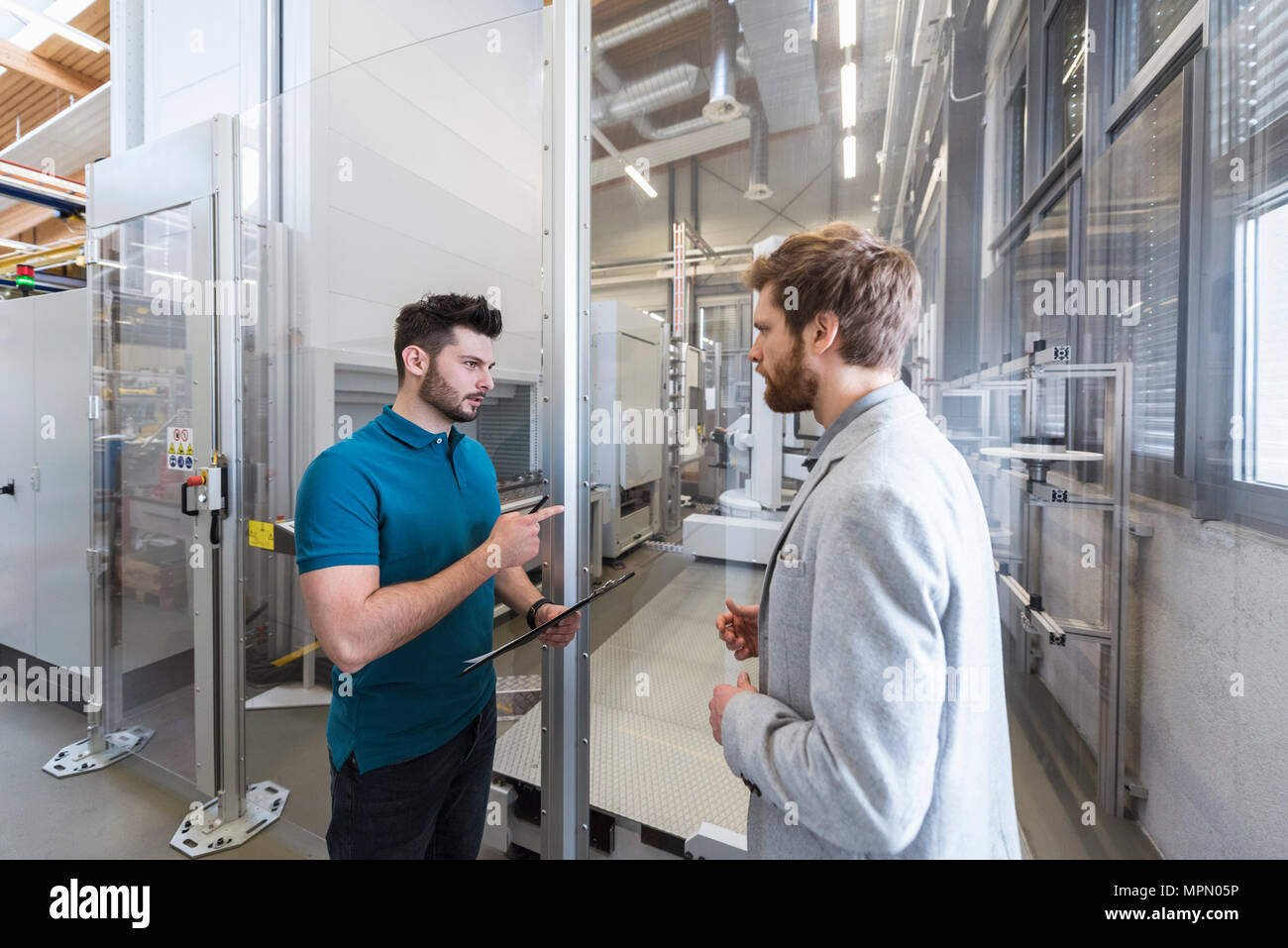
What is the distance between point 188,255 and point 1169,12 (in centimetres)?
352

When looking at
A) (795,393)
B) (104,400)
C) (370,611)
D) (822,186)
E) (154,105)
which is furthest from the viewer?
(154,105)

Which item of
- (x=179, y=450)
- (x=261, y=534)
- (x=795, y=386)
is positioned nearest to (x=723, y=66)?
(x=795, y=386)

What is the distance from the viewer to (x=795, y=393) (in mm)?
908

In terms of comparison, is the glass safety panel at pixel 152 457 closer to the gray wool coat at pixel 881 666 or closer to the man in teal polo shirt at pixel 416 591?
the man in teal polo shirt at pixel 416 591

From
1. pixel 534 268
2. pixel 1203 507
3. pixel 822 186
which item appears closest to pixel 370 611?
pixel 534 268

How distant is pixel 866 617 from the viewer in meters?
0.64

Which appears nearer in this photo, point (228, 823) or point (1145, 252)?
point (1145, 252)

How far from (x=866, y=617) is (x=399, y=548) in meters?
0.99

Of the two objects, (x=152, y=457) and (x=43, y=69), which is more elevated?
(x=43, y=69)

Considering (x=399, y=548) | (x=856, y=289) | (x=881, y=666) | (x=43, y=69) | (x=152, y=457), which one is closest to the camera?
(x=881, y=666)

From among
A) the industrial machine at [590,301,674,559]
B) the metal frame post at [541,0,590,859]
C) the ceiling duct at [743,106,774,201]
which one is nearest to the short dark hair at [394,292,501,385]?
the metal frame post at [541,0,590,859]

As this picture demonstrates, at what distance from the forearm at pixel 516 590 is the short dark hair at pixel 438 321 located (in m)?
0.57

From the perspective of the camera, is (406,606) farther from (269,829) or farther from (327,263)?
(327,263)

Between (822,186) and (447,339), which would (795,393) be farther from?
(822,186)
